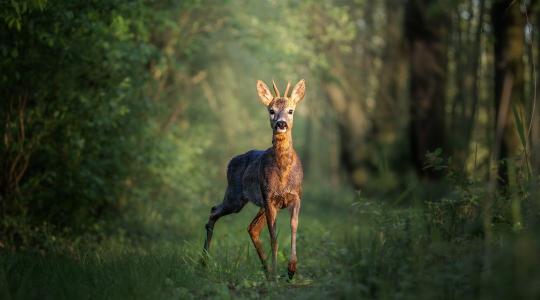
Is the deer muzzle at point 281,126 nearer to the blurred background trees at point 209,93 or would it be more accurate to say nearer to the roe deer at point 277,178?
the roe deer at point 277,178

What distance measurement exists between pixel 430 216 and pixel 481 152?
14200 mm

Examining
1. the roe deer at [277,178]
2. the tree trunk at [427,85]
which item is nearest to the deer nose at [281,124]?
the roe deer at [277,178]

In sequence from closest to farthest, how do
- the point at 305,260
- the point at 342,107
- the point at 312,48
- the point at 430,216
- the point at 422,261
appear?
the point at 422,261, the point at 430,216, the point at 305,260, the point at 312,48, the point at 342,107

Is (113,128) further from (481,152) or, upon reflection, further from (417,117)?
(481,152)

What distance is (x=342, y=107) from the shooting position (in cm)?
2730

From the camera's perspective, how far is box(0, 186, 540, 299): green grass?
5285mm

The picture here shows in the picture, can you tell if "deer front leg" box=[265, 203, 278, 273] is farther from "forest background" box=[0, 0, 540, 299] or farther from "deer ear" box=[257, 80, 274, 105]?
"deer ear" box=[257, 80, 274, 105]

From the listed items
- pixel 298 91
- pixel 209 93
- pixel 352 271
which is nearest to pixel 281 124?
pixel 298 91

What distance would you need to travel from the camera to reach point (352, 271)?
6.23 meters

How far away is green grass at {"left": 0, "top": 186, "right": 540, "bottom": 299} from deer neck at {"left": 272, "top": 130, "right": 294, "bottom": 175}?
1.22 metres

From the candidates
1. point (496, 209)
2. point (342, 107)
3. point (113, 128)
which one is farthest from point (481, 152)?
point (496, 209)

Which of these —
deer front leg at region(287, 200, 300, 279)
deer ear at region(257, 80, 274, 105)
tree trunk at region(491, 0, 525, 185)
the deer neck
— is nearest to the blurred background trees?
tree trunk at region(491, 0, 525, 185)

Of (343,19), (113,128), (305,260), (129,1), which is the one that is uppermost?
(343,19)

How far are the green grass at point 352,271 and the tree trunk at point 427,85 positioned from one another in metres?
8.98
